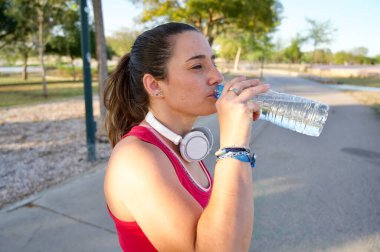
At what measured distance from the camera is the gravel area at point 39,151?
171 inches

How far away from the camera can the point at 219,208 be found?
1.00 metres

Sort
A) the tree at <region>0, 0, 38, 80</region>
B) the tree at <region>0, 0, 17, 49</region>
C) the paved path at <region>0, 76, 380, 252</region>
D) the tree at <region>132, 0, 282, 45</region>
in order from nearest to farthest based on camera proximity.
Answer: the paved path at <region>0, 76, 380, 252</region>, the tree at <region>0, 0, 38, 80</region>, the tree at <region>132, 0, 282, 45</region>, the tree at <region>0, 0, 17, 49</region>

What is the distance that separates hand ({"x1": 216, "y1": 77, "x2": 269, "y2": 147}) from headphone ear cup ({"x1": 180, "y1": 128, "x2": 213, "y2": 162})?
0.33 meters

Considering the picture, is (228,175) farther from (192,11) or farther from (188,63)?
(192,11)

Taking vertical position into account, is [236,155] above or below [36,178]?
above

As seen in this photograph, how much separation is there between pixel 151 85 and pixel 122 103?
0.97 ft

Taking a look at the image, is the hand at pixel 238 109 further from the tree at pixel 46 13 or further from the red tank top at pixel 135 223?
the tree at pixel 46 13

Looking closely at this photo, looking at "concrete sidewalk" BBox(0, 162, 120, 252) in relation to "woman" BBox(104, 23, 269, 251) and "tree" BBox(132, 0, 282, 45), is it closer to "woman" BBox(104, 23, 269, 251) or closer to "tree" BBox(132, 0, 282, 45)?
"woman" BBox(104, 23, 269, 251)

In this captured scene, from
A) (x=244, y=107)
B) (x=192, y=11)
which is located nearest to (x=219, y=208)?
(x=244, y=107)

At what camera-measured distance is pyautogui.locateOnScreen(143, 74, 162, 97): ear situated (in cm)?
142

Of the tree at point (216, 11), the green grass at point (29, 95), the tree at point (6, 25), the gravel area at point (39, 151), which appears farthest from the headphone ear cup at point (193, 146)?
the tree at point (6, 25)

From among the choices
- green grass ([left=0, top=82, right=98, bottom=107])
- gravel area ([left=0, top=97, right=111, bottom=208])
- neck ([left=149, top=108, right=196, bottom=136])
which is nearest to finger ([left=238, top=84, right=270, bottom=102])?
neck ([left=149, top=108, right=196, bottom=136])

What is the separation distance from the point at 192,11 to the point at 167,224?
17.1m

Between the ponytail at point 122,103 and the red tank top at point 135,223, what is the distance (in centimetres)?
29
